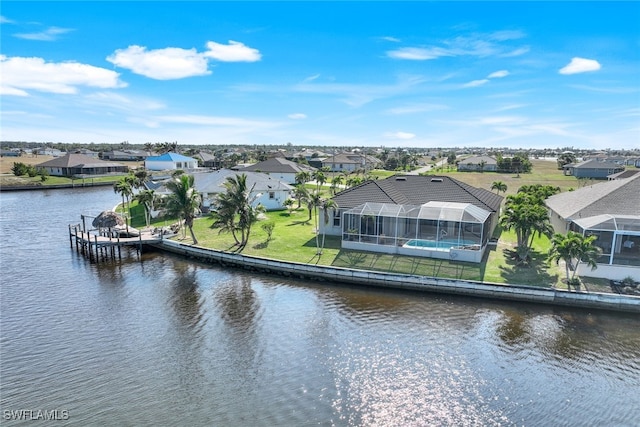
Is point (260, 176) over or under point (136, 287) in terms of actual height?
over

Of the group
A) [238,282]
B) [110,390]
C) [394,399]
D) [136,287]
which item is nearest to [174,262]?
[136,287]

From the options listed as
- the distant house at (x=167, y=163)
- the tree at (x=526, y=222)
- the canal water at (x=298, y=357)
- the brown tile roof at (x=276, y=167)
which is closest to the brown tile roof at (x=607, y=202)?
the tree at (x=526, y=222)

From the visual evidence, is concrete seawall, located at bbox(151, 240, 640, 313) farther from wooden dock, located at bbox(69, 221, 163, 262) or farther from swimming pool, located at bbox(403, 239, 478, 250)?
wooden dock, located at bbox(69, 221, 163, 262)

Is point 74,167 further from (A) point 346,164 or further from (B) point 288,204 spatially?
(B) point 288,204

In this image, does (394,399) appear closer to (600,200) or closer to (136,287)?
(136,287)

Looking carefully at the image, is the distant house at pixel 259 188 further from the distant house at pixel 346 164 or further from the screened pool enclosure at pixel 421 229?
the distant house at pixel 346 164
